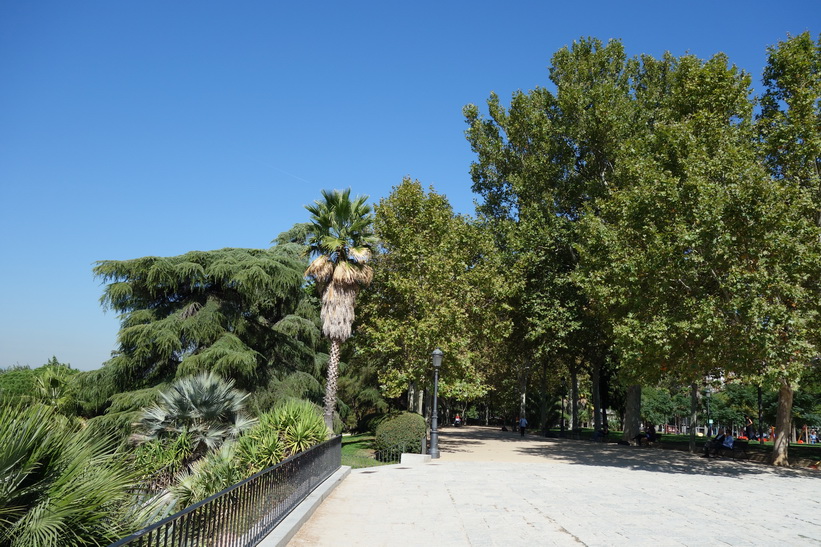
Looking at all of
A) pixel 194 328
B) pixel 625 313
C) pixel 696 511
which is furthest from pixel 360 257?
pixel 696 511

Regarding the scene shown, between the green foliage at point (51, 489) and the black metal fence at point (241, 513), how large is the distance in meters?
0.59

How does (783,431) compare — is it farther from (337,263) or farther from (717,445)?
(337,263)

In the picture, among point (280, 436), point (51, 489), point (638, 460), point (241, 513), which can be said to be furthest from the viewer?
point (638, 460)

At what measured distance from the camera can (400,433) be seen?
20797 millimetres

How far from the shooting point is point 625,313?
23594 millimetres

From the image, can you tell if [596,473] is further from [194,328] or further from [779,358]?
[194,328]

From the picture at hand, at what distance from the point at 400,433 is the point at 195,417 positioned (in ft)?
29.1

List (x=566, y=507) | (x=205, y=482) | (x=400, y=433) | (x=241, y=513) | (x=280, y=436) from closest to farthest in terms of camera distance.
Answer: (x=241, y=513)
(x=205, y=482)
(x=566, y=507)
(x=280, y=436)
(x=400, y=433)

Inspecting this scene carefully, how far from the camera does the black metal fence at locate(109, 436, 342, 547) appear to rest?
4.84 metres

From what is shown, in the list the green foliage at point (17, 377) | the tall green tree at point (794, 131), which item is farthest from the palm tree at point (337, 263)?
the green foliage at point (17, 377)

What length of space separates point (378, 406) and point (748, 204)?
27.8 meters

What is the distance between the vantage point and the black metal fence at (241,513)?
15.9ft

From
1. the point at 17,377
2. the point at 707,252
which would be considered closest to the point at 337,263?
the point at 707,252

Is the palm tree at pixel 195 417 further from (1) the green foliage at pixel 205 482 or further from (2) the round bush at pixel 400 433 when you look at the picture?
(2) the round bush at pixel 400 433
